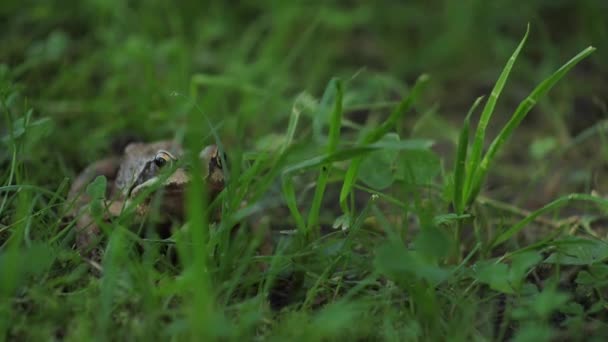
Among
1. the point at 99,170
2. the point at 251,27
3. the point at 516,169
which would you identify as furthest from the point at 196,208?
the point at 251,27

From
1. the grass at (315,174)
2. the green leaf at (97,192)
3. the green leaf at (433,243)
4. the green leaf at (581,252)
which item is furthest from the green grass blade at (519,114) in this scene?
the green leaf at (97,192)

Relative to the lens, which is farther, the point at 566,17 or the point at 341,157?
the point at 566,17

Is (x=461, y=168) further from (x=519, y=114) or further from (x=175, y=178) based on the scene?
(x=175, y=178)

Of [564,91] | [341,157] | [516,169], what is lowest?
[516,169]

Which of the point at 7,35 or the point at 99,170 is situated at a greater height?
the point at 7,35

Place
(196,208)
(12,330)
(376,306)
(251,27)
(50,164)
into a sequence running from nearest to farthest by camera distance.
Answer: (196,208) → (12,330) → (376,306) → (50,164) → (251,27)

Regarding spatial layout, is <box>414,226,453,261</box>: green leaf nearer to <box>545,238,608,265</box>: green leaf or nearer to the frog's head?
<box>545,238,608,265</box>: green leaf

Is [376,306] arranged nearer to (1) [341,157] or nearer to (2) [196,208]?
(1) [341,157]

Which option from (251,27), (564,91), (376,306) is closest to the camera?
(376,306)
